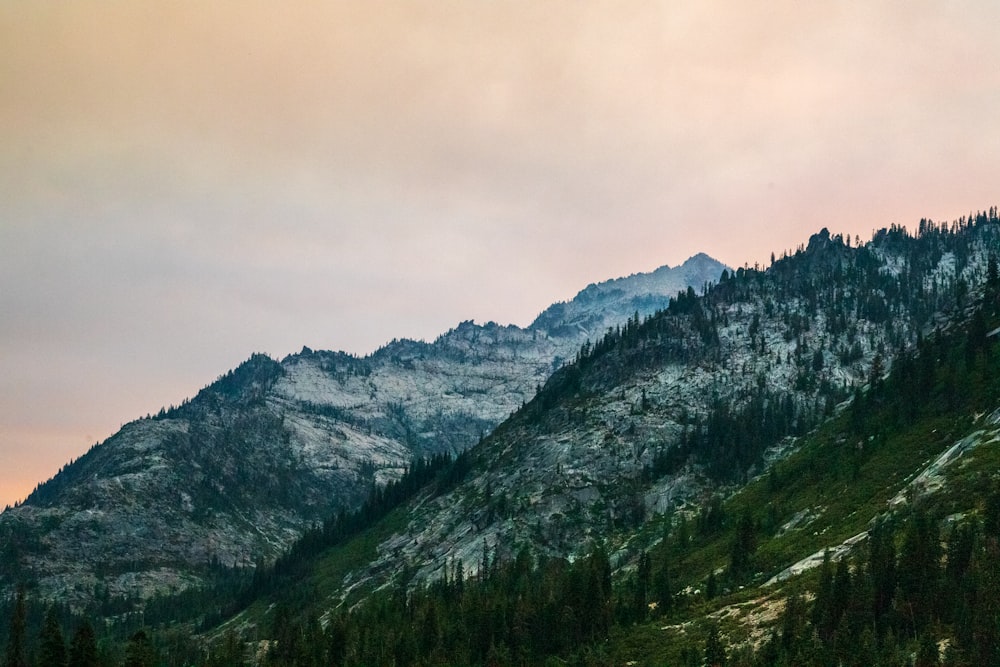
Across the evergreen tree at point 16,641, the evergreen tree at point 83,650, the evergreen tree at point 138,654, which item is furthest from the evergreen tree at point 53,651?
the evergreen tree at point 16,641

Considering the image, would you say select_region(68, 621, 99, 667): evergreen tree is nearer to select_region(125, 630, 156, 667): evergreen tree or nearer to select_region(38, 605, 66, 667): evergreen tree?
select_region(38, 605, 66, 667): evergreen tree

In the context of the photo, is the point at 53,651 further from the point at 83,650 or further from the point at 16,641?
the point at 16,641

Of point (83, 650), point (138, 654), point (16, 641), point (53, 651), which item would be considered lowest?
point (138, 654)

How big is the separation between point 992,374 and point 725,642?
388 feet

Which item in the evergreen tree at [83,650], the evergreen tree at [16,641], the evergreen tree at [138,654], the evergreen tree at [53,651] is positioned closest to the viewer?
the evergreen tree at [53,651]

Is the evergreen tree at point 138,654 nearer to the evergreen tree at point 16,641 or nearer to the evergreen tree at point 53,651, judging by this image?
the evergreen tree at point 53,651

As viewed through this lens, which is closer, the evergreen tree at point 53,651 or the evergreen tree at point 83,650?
the evergreen tree at point 53,651

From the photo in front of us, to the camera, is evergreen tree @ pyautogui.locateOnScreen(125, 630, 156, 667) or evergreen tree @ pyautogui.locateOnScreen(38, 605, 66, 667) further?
evergreen tree @ pyautogui.locateOnScreen(125, 630, 156, 667)

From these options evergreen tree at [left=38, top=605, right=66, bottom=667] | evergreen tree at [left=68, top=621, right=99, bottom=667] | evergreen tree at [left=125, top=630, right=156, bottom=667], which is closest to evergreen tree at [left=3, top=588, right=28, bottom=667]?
evergreen tree at [left=38, top=605, right=66, bottom=667]

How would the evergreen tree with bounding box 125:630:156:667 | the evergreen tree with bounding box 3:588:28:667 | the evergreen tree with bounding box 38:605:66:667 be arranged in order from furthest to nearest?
the evergreen tree with bounding box 3:588:28:667
the evergreen tree with bounding box 125:630:156:667
the evergreen tree with bounding box 38:605:66:667

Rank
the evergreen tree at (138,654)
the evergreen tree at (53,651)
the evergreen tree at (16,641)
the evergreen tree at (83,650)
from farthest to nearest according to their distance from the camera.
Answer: the evergreen tree at (16,641)
the evergreen tree at (138,654)
the evergreen tree at (83,650)
the evergreen tree at (53,651)

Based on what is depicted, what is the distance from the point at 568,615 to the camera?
17050cm

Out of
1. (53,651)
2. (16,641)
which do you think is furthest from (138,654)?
(16,641)

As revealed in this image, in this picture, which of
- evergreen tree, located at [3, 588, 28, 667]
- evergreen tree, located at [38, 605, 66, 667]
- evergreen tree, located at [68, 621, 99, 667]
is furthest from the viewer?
evergreen tree, located at [3, 588, 28, 667]
